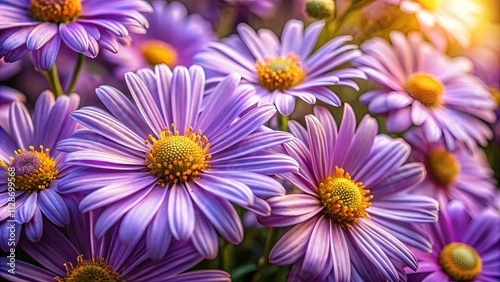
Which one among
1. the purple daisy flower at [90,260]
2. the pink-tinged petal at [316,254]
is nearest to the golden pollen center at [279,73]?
the pink-tinged petal at [316,254]

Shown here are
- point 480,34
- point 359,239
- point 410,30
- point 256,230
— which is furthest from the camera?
point 480,34

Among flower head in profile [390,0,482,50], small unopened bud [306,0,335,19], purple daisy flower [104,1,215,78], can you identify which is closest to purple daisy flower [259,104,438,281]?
small unopened bud [306,0,335,19]

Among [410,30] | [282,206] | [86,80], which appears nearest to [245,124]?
[282,206]

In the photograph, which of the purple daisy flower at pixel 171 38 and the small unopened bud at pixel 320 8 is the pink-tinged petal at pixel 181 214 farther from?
the purple daisy flower at pixel 171 38

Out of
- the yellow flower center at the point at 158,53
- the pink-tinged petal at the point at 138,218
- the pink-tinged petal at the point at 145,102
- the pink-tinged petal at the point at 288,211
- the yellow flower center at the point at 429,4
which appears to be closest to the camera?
the pink-tinged petal at the point at 138,218

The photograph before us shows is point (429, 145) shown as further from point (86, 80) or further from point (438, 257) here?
point (86, 80)

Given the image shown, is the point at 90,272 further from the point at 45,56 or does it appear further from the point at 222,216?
the point at 45,56

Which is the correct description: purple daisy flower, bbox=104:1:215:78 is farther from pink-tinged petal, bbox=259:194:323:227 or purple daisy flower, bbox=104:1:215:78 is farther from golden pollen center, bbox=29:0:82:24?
pink-tinged petal, bbox=259:194:323:227
